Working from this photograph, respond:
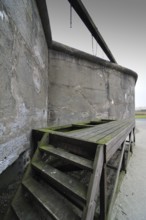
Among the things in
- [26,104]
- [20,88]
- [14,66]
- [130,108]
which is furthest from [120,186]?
[130,108]

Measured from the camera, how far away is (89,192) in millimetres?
792

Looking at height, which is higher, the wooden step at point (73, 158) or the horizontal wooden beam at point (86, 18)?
the horizontal wooden beam at point (86, 18)

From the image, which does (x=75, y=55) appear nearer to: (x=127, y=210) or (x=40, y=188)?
(x=40, y=188)

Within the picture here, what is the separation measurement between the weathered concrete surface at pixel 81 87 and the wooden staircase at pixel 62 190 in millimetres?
1653

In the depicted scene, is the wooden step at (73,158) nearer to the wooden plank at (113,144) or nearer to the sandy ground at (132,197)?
the wooden plank at (113,144)

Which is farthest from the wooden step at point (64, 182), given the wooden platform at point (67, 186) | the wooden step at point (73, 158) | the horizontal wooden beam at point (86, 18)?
the horizontal wooden beam at point (86, 18)

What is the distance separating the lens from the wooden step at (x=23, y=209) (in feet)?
2.97

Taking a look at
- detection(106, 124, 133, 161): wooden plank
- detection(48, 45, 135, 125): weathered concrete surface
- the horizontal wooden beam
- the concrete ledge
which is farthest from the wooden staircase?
the horizontal wooden beam

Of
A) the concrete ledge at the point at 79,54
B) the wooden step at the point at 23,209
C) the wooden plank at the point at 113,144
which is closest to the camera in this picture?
the wooden step at the point at 23,209

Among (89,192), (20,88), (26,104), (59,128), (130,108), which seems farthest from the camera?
(130,108)

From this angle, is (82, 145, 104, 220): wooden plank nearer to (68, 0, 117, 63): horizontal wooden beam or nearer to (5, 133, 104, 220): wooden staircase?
(5, 133, 104, 220): wooden staircase

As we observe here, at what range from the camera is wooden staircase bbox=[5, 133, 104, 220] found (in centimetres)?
81

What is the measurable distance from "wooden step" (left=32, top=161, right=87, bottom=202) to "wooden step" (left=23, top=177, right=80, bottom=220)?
88mm

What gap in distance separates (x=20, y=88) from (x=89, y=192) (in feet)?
3.97
